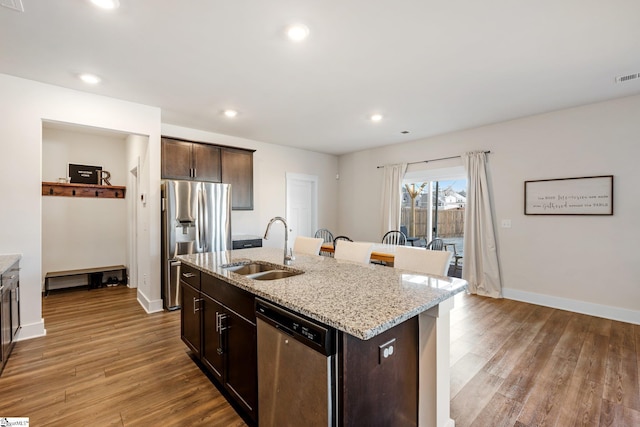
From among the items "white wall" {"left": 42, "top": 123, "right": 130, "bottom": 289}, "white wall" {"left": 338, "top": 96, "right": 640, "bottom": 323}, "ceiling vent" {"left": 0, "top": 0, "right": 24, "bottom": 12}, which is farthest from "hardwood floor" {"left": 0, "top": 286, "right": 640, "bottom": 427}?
"ceiling vent" {"left": 0, "top": 0, "right": 24, "bottom": 12}

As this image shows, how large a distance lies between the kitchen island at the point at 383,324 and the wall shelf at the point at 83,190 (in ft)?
14.7

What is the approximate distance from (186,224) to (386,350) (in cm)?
337

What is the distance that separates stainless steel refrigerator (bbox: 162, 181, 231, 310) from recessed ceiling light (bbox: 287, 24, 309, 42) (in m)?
2.48

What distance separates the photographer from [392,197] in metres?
5.85

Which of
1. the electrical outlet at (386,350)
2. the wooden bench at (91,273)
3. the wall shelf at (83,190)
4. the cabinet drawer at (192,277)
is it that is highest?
the wall shelf at (83,190)

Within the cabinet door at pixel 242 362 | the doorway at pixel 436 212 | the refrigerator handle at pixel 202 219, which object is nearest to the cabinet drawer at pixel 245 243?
the refrigerator handle at pixel 202 219

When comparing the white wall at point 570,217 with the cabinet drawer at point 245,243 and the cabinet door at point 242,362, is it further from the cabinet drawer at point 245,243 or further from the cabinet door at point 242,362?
the cabinet door at point 242,362

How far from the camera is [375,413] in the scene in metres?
1.32

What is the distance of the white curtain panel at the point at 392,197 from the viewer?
5773mm

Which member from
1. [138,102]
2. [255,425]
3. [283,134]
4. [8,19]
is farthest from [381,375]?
[283,134]

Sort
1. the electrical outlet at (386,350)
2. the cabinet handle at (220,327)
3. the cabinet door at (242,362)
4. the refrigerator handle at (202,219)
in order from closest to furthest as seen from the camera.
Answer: the electrical outlet at (386,350) → the cabinet door at (242,362) → the cabinet handle at (220,327) → the refrigerator handle at (202,219)

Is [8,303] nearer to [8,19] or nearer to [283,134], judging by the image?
[8,19]

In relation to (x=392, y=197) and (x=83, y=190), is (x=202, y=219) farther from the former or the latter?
(x=392, y=197)

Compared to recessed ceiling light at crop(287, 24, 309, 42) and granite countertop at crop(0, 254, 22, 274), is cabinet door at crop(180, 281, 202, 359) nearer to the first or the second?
granite countertop at crop(0, 254, 22, 274)
